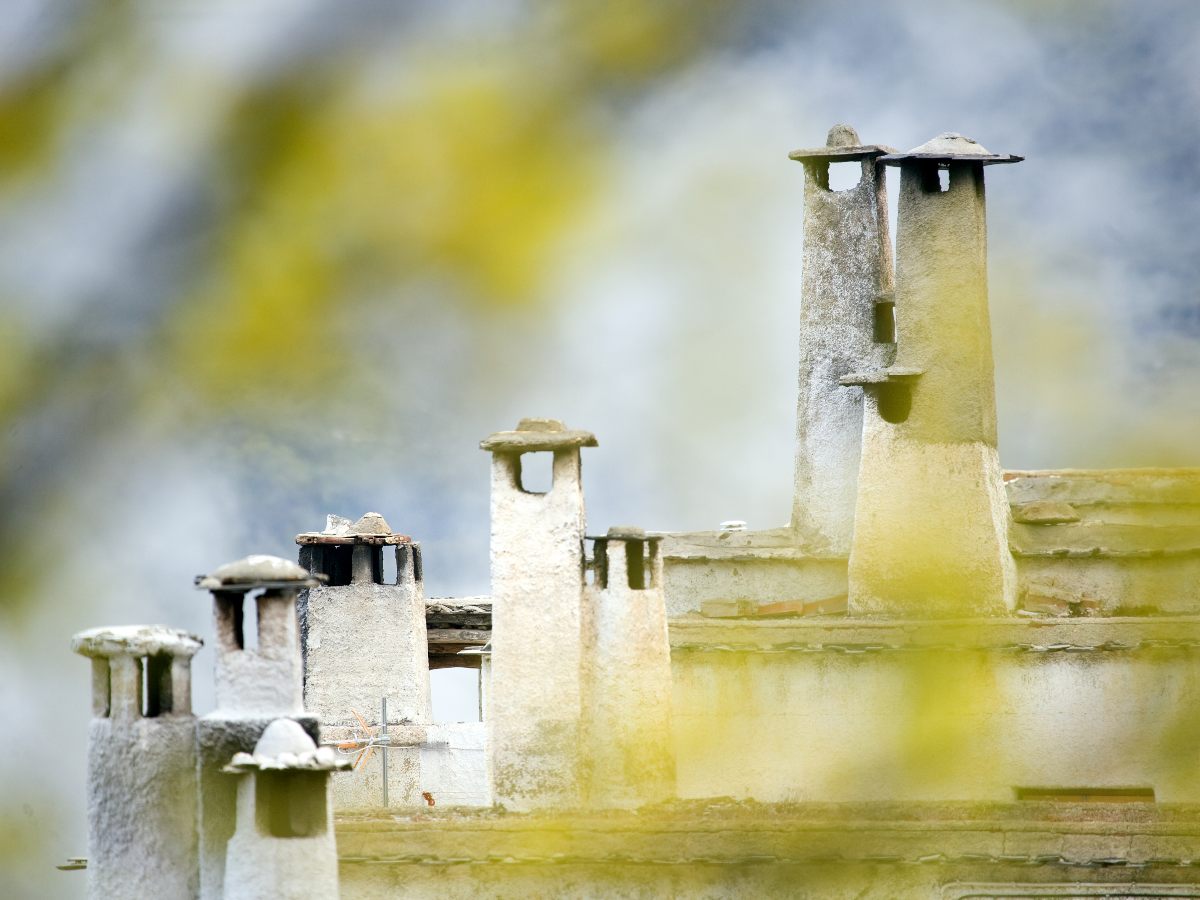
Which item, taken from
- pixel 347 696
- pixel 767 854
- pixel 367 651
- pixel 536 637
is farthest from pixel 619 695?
pixel 367 651

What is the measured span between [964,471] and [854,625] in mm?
1766

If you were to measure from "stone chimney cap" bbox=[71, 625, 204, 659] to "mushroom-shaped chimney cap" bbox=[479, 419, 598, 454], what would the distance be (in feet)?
13.9

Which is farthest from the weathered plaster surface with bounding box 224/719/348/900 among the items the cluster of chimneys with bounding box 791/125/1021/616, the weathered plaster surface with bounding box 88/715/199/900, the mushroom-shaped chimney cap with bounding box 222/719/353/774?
the cluster of chimneys with bounding box 791/125/1021/616

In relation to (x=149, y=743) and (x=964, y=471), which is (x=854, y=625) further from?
(x=149, y=743)

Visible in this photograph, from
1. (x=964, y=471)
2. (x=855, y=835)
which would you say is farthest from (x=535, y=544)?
(x=964, y=471)

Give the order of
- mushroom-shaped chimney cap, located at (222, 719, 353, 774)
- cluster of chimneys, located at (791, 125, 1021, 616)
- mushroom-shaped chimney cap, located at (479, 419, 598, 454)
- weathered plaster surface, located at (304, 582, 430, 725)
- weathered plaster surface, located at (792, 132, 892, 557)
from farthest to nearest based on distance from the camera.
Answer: weathered plaster surface, located at (304, 582, 430, 725), weathered plaster surface, located at (792, 132, 892, 557), cluster of chimneys, located at (791, 125, 1021, 616), mushroom-shaped chimney cap, located at (479, 419, 598, 454), mushroom-shaped chimney cap, located at (222, 719, 353, 774)

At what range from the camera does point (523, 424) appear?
54.4 ft

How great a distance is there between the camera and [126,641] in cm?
1236

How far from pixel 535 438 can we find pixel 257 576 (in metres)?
3.93

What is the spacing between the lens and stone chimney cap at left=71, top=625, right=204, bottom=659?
486 inches

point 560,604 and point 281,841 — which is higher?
point 560,604

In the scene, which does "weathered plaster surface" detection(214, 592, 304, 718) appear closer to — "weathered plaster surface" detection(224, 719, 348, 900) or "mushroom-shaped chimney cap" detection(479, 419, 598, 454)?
"weathered plaster surface" detection(224, 719, 348, 900)

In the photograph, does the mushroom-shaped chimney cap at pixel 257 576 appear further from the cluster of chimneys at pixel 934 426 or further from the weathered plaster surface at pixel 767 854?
the cluster of chimneys at pixel 934 426

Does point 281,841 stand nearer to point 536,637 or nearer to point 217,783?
point 217,783
